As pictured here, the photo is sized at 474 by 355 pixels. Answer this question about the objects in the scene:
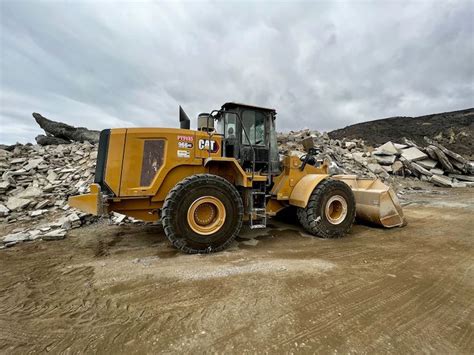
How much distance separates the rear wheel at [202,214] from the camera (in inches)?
Result: 150

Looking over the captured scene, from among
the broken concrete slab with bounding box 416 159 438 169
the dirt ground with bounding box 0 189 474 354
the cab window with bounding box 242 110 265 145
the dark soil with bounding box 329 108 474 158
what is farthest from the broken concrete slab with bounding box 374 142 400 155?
the dark soil with bounding box 329 108 474 158

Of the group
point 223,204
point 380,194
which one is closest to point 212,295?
point 223,204

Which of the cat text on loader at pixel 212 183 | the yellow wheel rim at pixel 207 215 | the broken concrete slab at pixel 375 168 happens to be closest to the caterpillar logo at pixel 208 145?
the cat text on loader at pixel 212 183

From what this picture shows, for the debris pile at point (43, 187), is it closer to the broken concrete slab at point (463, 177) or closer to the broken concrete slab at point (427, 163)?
the broken concrete slab at point (427, 163)

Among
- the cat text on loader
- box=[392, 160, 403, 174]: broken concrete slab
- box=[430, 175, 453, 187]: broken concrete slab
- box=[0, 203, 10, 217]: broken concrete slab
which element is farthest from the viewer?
box=[392, 160, 403, 174]: broken concrete slab

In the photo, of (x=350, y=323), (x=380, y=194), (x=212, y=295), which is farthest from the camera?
(x=380, y=194)

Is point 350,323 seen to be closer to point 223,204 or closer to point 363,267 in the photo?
point 363,267

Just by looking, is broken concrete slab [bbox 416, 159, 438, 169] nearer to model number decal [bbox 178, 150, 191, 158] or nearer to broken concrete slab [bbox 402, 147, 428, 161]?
broken concrete slab [bbox 402, 147, 428, 161]

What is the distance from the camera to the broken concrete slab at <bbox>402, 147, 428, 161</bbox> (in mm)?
15211

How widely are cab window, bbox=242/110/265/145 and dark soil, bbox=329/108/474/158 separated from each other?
28.8 metres

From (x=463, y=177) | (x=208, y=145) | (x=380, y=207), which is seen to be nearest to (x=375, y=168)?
(x=463, y=177)

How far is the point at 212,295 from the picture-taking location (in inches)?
107

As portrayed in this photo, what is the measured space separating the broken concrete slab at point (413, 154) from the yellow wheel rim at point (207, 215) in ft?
49.8

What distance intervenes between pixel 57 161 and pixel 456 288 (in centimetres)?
1148
